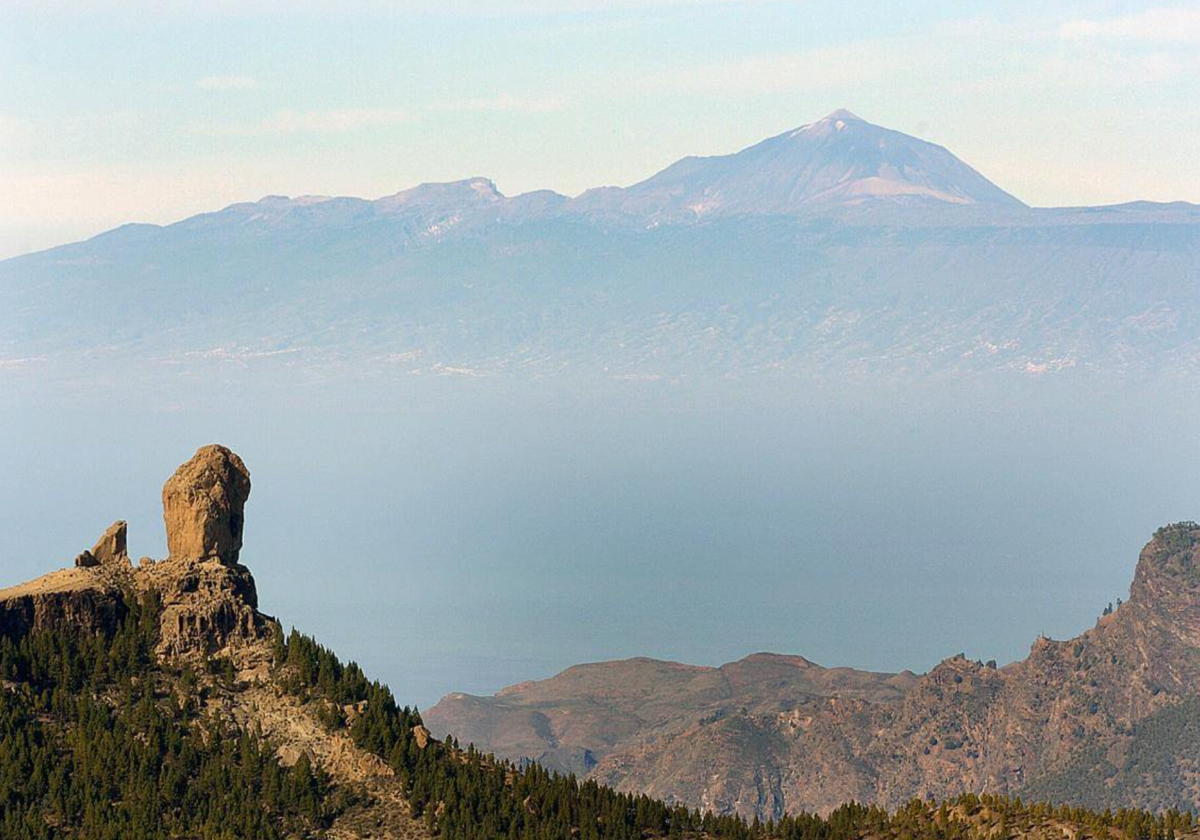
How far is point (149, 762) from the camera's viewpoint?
126125 millimetres

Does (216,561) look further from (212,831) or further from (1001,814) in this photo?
(1001,814)

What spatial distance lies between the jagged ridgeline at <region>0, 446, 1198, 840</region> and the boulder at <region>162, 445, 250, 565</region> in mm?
147

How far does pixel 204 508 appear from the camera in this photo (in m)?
138

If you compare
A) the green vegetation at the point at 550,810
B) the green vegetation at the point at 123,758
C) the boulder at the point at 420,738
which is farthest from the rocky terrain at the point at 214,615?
the boulder at the point at 420,738

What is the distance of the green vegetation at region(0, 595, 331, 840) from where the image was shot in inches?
4820

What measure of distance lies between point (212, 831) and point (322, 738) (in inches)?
406

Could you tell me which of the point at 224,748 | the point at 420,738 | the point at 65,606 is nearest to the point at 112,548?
the point at 65,606

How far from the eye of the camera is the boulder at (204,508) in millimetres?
138250

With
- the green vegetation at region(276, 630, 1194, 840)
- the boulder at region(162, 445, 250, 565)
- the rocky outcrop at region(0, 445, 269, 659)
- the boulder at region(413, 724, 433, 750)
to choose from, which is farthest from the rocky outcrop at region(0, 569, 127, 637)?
the boulder at region(413, 724, 433, 750)

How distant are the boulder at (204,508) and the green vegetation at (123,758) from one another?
7.68 metres

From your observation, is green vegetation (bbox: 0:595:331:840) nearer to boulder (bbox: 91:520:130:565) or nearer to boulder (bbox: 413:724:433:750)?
boulder (bbox: 413:724:433:750)

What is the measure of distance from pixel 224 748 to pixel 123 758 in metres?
5.96

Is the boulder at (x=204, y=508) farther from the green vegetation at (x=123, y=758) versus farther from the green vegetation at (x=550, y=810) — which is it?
the green vegetation at (x=550, y=810)

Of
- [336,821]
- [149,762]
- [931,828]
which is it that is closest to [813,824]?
[931,828]
